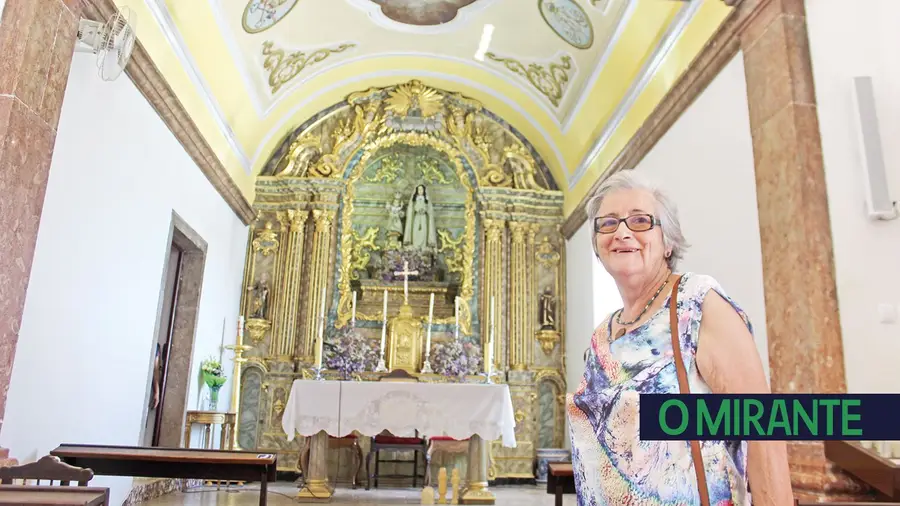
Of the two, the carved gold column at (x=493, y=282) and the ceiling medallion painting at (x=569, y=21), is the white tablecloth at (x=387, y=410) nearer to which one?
the carved gold column at (x=493, y=282)

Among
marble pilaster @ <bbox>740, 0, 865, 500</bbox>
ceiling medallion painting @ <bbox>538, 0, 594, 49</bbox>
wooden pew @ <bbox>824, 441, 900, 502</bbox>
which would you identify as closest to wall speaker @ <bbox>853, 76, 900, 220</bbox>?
marble pilaster @ <bbox>740, 0, 865, 500</bbox>

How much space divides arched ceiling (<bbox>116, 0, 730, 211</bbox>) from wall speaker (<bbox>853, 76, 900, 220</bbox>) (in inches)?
67.0

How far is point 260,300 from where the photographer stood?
9000 millimetres

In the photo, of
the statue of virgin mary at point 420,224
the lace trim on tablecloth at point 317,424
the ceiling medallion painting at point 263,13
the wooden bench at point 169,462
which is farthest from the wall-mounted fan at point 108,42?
the statue of virgin mary at point 420,224

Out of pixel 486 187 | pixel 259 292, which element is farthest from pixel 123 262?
pixel 486 187

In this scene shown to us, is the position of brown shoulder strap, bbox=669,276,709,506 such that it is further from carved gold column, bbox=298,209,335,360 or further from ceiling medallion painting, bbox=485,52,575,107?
carved gold column, bbox=298,209,335,360

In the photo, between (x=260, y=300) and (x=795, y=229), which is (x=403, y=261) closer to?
(x=260, y=300)

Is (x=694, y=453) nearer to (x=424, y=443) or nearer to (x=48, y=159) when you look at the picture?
(x=48, y=159)

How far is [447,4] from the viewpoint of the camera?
809cm

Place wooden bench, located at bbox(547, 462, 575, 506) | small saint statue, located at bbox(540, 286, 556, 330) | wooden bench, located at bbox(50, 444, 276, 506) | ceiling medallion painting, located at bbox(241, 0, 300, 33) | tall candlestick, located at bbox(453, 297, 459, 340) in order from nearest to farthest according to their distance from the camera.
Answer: wooden bench, located at bbox(50, 444, 276, 506), wooden bench, located at bbox(547, 462, 575, 506), ceiling medallion painting, located at bbox(241, 0, 300, 33), tall candlestick, located at bbox(453, 297, 459, 340), small saint statue, located at bbox(540, 286, 556, 330)

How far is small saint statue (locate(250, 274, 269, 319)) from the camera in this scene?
29.4 feet

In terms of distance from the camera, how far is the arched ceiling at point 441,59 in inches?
237

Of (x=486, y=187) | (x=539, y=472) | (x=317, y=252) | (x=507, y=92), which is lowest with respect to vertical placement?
(x=539, y=472)

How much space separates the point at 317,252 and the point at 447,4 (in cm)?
373
